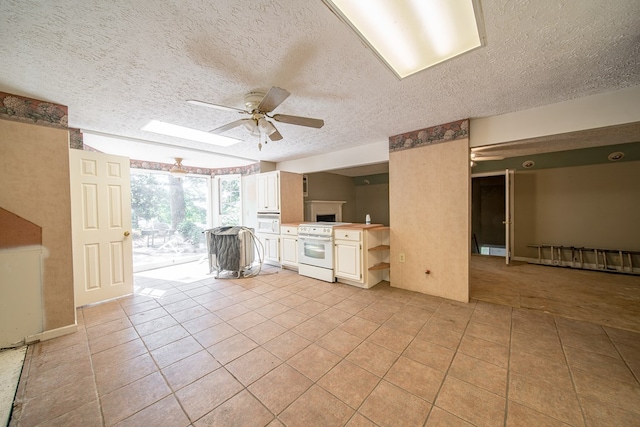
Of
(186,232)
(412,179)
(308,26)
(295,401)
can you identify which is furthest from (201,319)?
(186,232)

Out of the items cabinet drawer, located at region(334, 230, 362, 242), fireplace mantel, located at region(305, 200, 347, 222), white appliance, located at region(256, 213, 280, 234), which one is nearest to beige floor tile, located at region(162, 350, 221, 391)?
cabinet drawer, located at region(334, 230, 362, 242)

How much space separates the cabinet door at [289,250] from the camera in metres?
4.29

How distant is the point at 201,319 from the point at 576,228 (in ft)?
22.6

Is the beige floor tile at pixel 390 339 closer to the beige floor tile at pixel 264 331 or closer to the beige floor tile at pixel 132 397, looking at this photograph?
the beige floor tile at pixel 264 331

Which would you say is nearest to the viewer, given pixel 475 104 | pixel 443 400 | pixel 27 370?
pixel 443 400

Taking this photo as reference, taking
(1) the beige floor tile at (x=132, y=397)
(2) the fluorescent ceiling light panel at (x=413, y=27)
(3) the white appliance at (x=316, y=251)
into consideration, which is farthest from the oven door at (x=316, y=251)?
(2) the fluorescent ceiling light panel at (x=413, y=27)

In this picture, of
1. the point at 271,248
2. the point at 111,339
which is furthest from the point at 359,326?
the point at 271,248

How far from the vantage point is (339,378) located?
1594 mm

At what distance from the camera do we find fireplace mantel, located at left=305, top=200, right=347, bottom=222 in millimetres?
5457

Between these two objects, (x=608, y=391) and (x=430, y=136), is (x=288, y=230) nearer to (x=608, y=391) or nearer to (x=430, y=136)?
(x=430, y=136)

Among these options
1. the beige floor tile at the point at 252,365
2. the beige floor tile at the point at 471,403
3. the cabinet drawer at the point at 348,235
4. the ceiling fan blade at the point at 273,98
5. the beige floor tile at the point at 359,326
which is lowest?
the beige floor tile at the point at 471,403

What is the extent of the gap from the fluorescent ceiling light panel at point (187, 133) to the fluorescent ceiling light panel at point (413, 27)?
262 centimetres

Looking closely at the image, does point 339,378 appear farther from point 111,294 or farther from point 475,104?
point 111,294

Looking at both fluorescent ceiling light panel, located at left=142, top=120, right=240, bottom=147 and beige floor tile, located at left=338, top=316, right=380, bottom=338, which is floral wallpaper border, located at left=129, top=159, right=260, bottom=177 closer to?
fluorescent ceiling light panel, located at left=142, top=120, right=240, bottom=147
